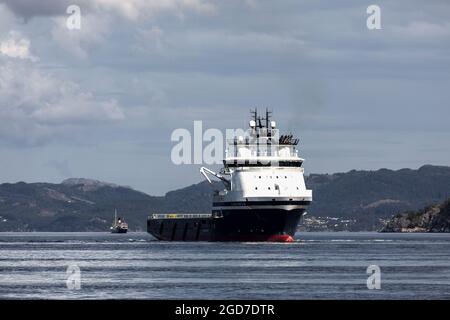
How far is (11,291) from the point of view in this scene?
2542 inches

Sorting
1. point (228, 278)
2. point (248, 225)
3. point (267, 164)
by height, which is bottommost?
point (228, 278)

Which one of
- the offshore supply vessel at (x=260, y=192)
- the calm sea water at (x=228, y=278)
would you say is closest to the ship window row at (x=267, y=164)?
the offshore supply vessel at (x=260, y=192)

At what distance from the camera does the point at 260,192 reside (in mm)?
140125

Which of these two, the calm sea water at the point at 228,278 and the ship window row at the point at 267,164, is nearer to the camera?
the calm sea water at the point at 228,278

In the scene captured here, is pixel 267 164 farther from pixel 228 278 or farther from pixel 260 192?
pixel 228 278

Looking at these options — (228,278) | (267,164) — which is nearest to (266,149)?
(267,164)

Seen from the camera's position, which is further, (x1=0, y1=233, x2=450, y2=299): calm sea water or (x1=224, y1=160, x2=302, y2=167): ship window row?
(x1=224, y1=160, x2=302, y2=167): ship window row

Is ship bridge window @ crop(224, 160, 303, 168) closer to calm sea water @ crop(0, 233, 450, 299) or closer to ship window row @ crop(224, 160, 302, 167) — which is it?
ship window row @ crop(224, 160, 302, 167)

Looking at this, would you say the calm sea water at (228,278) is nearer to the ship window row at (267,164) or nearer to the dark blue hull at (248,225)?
the dark blue hull at (248,225)

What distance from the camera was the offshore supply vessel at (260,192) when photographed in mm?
139500

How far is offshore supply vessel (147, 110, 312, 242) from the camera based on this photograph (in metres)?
140

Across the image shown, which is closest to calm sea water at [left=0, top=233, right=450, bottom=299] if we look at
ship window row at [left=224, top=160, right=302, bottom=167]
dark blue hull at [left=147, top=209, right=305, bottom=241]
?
dark blue hull at [left=147, top=209, right=305, bottom=241]
